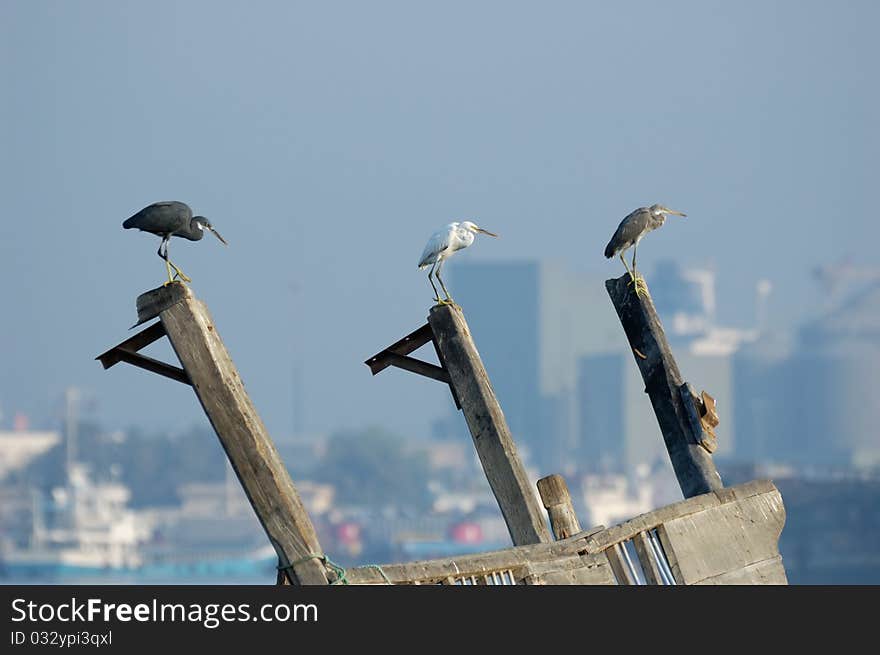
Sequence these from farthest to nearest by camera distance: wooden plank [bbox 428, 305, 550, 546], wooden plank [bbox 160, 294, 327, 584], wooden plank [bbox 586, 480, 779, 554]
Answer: wooden plank [bbox 428, 305, 550, 546] < wooden plank [bbox 586, 480, 779, 554] < wooden plank [bbox 160, 294, 327, 584]

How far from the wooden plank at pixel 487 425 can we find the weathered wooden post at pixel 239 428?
6.32ft

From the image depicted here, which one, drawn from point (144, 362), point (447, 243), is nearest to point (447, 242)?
point (447, 243)

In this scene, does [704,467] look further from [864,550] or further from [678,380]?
[864,550]

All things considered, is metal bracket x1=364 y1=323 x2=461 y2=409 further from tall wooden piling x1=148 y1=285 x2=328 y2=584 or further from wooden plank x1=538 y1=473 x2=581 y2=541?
tall wooden piling x1=148 y1=285 x2=328 y2=584

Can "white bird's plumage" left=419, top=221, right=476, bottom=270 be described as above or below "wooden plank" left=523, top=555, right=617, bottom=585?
above

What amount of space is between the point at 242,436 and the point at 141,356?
926mm

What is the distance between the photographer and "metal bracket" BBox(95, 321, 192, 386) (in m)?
8.66

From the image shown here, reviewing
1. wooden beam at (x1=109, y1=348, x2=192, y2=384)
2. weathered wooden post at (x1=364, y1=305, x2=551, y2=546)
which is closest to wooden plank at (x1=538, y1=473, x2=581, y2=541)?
weathered wooden post at (x1=364, y1=305, x2=551, y2=546)

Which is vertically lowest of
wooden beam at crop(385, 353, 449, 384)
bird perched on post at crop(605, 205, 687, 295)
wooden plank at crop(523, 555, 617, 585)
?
wooden plank at crop(523, 555, 617, 585)

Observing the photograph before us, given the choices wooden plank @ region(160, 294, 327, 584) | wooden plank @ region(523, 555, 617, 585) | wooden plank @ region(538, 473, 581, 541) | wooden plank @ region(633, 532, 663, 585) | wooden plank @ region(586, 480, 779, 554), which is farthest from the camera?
wooden plank @ region(538, 473, 581, 541)

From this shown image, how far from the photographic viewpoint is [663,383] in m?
11.0

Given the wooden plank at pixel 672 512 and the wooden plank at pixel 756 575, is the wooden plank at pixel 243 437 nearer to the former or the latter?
the wooden plank at pixel 672 512

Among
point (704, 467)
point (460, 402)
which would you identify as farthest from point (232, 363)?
point (704, 467)
